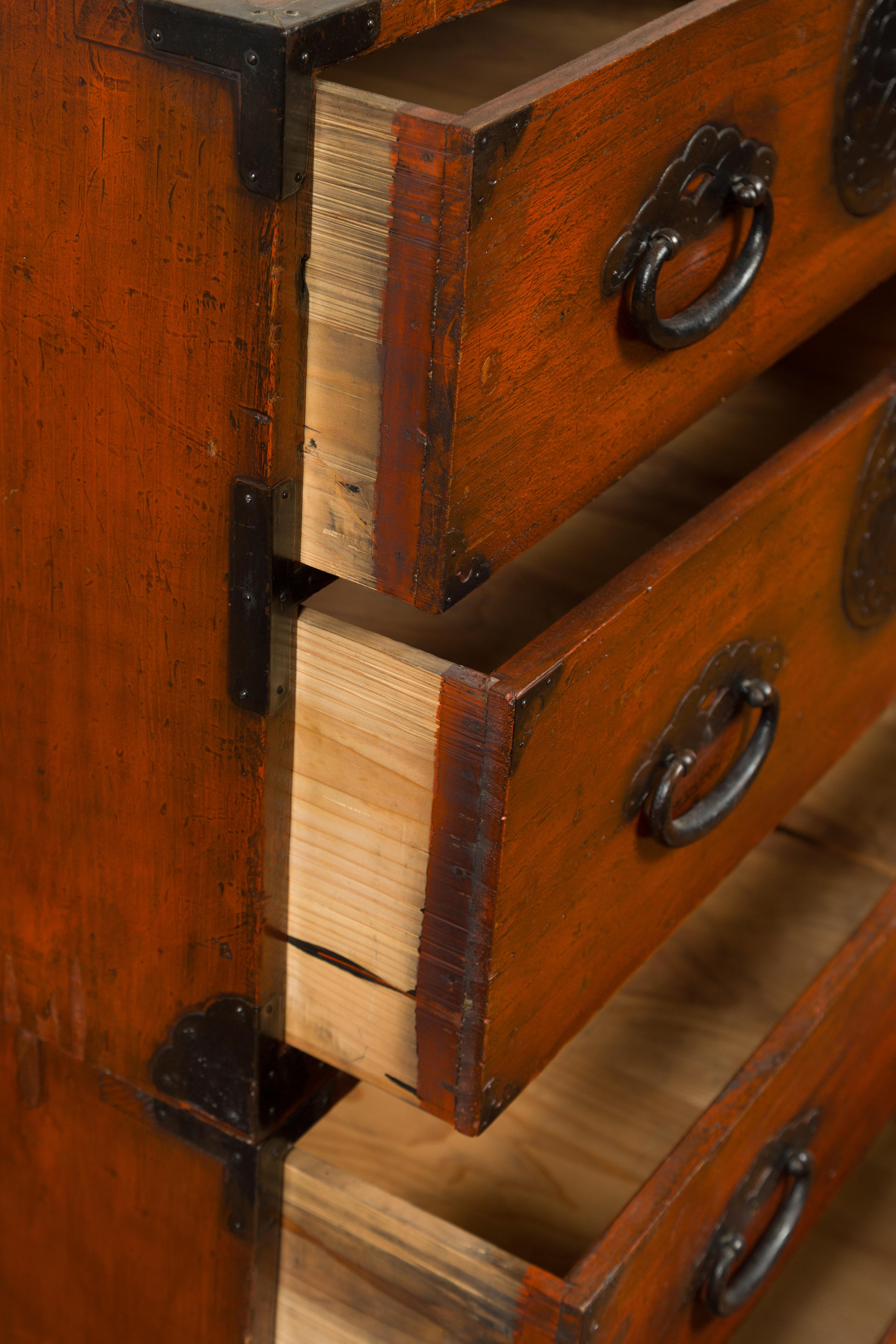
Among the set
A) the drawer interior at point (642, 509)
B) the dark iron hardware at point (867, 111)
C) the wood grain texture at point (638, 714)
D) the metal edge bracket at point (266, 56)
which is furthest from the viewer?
the drawer interior at point (642, 509)

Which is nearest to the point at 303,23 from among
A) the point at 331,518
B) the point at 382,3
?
the point at 382,3

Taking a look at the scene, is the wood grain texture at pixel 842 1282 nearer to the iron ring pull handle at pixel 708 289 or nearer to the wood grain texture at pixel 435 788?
the wood grain texture at pixel 435 788

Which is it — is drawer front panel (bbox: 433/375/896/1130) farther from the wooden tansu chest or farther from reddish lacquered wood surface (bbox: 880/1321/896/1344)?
reddish lacquered wood surface (bbox: 880/1321/896/1344)

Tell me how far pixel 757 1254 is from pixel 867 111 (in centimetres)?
53

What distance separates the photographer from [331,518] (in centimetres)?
49

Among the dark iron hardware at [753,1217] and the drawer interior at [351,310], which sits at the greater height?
the drawer interior at [351,310]

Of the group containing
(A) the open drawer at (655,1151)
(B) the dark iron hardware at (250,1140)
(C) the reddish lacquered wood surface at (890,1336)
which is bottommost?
(C) the reddish lacquered wood surface at (890,1336)

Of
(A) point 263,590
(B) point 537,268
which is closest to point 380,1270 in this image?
(A) point 263,590

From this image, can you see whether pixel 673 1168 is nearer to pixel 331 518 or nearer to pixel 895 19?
pixel 331 518

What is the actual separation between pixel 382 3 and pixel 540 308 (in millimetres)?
100

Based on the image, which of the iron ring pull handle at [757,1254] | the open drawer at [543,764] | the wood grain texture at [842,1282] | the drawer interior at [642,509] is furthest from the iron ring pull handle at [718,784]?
the wood grain texture at [842,1282]

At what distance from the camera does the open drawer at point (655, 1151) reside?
60 cm

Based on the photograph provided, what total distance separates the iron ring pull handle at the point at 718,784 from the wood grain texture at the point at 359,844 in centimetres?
13

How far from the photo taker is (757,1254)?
0.74 m
